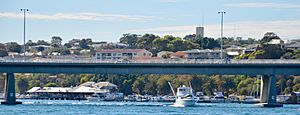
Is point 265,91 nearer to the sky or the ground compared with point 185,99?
nearer to the sky

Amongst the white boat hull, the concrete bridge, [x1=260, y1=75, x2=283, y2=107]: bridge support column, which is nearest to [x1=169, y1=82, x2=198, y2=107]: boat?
the white boat hull

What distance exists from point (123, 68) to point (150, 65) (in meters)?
3.45

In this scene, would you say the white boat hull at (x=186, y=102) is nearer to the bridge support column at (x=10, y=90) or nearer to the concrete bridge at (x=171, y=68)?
the concrete bridge at (x=171, y=68)

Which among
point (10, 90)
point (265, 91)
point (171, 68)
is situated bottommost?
point (265, 91)

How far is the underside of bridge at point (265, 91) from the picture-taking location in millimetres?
152875

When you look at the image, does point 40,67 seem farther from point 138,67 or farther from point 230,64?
point 230,64

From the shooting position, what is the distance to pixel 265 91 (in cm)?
15700

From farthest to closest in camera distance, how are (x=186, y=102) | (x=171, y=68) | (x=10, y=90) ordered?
(x=186, y=102) → (x=10, y=90) → (x=171, y=68)

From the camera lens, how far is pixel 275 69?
153375 millimetres

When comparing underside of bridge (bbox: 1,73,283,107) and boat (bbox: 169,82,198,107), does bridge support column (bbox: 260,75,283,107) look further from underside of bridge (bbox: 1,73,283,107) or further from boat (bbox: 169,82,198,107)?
boat (bbox: 169,82,198,107)

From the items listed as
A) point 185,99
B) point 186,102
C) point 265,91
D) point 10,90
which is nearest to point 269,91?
point 265,91

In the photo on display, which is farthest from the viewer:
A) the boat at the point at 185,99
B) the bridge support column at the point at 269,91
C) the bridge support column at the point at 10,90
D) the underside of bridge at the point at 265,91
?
the boat at the point at 185,99

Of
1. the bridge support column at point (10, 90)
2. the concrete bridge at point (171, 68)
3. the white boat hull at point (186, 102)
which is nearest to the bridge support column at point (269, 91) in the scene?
the concrete bridge at point (171, 68)

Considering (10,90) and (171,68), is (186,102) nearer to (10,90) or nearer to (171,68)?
(171,68)
